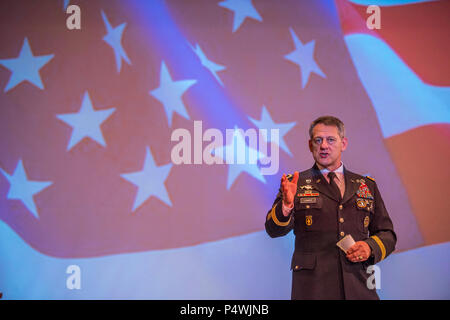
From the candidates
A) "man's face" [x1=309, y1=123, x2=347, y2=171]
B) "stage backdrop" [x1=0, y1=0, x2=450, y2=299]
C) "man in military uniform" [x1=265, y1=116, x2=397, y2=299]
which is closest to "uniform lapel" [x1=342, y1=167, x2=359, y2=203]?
"man in military uniform" [x1=265, y1=116, x2=397, y2=299]

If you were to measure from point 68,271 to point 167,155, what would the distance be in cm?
121

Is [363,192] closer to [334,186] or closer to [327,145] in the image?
[334,186]

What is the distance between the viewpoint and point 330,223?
2.61m

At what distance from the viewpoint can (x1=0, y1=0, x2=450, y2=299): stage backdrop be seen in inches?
132

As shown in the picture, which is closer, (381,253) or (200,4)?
(381,253)

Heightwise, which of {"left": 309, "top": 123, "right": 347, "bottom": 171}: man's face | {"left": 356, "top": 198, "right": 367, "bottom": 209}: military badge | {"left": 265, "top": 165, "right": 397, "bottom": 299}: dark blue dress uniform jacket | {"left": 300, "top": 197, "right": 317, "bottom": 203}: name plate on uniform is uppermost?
{"left": 309, "top": 123, "right": 347, "bottom": 171}: man's face

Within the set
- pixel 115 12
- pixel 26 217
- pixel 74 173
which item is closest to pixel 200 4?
pixel 115 12

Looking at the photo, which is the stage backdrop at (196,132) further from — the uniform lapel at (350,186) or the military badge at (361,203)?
the military badge at (361,203)

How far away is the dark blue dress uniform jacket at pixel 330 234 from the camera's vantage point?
100 inches

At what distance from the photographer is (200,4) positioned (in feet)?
11.5

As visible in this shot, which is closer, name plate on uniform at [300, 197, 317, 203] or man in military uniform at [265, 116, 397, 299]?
man in military uniform at [265, 116, 397, 299]

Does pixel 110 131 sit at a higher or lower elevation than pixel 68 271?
higher

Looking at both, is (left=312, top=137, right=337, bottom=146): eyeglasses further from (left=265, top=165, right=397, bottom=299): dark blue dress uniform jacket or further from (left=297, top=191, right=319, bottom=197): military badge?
(left=297, top=191, right=319, bottom=197): military badge

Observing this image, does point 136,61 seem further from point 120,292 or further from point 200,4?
point 120,292
